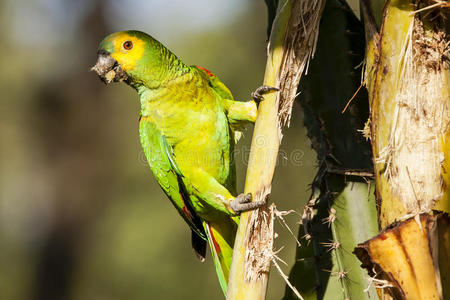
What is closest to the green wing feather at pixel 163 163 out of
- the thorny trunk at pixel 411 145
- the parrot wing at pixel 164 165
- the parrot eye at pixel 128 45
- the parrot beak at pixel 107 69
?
the parrot wing at pixel 164 165

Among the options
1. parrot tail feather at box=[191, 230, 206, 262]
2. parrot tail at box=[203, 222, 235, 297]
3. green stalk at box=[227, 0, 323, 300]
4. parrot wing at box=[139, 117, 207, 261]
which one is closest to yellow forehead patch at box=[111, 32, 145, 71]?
parrot wing at box=[139, 117, 207, 261]

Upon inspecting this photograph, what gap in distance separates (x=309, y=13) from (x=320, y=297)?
130cm

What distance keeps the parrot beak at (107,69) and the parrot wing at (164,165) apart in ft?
1.02

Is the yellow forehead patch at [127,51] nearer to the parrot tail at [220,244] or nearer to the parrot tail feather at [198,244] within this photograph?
the parrot tail at [220,244]

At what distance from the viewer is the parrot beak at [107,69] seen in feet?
8.18

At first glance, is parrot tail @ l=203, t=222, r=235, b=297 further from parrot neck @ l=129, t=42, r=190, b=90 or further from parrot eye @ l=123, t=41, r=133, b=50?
parrot eye @ l=123, t=41, r=133, b=50

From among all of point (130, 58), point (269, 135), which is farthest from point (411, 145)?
point (130, 58)

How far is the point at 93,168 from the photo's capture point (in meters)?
5.98

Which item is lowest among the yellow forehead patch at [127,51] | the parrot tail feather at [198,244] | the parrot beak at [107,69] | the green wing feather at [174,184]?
the parrot tail feather at [198,244]

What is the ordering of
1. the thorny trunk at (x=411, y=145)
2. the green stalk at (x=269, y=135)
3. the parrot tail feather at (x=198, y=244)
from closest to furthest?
the thorny trunk at (x=411, y=145)
the green stalk at (x=269, y=135)
the parrot tail feather at (x=198, y=244)

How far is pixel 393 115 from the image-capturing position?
4.82ft

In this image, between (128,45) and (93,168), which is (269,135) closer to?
(128,45)

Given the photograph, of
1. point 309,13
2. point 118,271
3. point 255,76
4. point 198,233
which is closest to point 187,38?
point 255,76

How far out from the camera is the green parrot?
2547 millimetres
